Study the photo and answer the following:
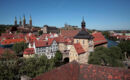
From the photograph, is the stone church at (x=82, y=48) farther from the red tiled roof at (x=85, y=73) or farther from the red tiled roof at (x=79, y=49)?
the red tiled roof at (x=85, y=73)

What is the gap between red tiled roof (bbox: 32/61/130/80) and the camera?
20.1 feet

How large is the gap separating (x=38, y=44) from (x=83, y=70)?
28422 millimetres

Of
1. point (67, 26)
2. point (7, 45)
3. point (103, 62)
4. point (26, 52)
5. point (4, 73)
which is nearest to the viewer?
point (4, 73)

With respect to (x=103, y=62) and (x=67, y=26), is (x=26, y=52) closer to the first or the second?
(x=103, y=62)

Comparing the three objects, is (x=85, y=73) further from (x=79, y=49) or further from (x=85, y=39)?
(x=85, y=39)

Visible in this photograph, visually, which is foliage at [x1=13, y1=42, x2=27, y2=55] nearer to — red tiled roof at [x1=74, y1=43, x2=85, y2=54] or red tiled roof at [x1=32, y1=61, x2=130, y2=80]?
red tiled roof at [x1=74, y1=43, x2=85, y2=54]

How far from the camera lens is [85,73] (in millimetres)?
6652

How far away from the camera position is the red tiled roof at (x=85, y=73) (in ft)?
20.1

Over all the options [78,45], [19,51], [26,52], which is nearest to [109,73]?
[78,45]

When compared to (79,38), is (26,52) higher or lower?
lower

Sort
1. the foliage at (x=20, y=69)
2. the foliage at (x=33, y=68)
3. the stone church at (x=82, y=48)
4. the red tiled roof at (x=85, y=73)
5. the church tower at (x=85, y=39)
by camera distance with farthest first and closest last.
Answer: the church tower at (x=85, y=39) → the stone church at (x=82, y=48) → the foliage at (x=33, y=68) → the foliage at (x=20, y=69) → the red tiled roof at (x=85, y=73)

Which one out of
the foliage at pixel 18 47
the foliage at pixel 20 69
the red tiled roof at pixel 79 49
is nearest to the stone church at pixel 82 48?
the red tiled roof at pixel 79 49

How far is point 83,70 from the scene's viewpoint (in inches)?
270

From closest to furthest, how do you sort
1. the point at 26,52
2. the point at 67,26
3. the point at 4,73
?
the point at 4,73
the point at 26,52
the point at 67,26
